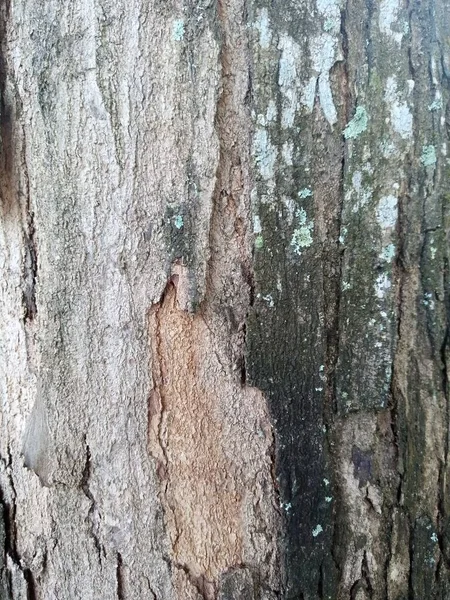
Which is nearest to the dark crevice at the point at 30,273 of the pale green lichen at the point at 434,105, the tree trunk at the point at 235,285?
the tree trunk at the point at 235,285

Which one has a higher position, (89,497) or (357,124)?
(357,124)

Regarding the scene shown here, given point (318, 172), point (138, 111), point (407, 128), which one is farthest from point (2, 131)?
point (407, 128)

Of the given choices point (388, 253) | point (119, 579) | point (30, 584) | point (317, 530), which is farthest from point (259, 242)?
point (30, 584)

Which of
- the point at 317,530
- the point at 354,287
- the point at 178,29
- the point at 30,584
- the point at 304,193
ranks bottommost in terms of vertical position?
the point at 30,584

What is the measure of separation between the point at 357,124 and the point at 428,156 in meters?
0.10

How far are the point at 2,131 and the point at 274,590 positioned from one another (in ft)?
2.50

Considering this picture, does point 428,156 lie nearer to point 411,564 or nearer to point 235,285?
point 235,285

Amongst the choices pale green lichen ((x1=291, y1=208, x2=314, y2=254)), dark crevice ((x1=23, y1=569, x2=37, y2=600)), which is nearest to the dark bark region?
pale green lichen ((x1=291, y1=208, x2=314, y2=254))

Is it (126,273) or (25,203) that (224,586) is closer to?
(126,273)

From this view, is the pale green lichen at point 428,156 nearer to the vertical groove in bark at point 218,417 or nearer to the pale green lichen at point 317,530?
A: the vertical groove in bark at point 218,417

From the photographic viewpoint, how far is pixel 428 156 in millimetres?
724

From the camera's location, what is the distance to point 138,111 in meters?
0.73

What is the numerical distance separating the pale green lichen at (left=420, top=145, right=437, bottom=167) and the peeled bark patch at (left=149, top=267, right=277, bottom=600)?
0.36 m

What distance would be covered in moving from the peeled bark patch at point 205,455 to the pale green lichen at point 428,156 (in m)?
0.36
